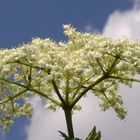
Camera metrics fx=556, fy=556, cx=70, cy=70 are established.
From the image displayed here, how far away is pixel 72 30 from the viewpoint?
90.2 feet

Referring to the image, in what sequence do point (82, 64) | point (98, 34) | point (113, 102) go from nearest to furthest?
point (82, 64), point (98, 34), point (113, 102)

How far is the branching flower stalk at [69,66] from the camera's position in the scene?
25109 millimetres

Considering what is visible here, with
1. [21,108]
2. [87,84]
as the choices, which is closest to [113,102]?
[87,84]

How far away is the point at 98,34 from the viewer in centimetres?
2684

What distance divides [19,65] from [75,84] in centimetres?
299

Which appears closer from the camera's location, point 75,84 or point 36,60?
point 36,60

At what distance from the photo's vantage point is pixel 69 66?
24.7 meters

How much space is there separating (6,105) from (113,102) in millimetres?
5880

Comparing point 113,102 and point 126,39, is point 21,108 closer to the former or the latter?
point 113,102

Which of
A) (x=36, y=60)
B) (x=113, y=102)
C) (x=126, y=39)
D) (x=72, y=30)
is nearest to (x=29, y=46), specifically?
(x=36, y=60)

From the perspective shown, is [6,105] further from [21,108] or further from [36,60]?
[36,60]

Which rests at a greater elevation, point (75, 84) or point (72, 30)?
point (72, 30)

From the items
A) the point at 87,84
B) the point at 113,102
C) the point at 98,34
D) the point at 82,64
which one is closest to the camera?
the point at 82,64

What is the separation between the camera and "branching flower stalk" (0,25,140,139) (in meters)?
25.1
